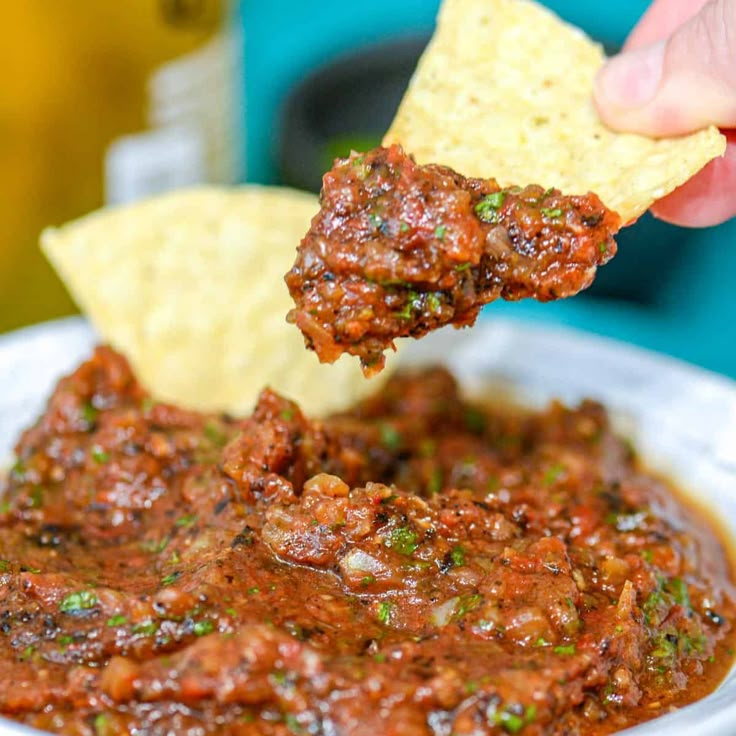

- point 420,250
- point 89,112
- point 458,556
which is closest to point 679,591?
point 458,556

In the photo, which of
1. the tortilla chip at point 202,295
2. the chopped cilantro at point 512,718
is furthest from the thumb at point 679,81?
the chopped cilantro at point 512,718

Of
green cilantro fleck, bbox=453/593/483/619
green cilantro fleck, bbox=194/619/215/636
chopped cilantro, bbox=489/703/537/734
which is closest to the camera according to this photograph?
chopped cilantro, bbox=489/703/537/734

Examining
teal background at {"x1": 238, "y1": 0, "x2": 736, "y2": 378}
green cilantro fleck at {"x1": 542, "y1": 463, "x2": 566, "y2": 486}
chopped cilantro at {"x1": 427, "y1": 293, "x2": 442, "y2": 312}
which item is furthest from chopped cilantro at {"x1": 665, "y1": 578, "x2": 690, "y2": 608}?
teal background at {"x1": 238, "y1": 0, "x2": 736, "y2": 378}

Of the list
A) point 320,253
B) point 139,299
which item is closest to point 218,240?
point 139,299

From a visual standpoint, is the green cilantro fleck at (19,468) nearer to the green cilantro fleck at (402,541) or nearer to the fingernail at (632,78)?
the green cilantro fleck at (402,541)

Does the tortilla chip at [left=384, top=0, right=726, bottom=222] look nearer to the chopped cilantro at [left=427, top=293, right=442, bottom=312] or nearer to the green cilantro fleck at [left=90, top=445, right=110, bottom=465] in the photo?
the chopped cilantro at [left=427, top=293, right=442, bottom=312]
